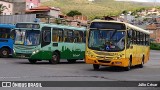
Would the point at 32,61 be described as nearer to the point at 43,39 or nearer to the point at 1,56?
the point at 43,39

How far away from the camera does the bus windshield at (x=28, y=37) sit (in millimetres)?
25922

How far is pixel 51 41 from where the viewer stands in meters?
26.8

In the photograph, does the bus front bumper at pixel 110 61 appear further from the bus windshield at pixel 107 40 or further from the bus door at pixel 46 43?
the bus door at pixel 46 43

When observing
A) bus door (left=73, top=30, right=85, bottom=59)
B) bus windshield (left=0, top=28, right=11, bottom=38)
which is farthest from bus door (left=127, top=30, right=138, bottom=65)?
bus windshield (left=0, top=28, right=11, bottom=38)

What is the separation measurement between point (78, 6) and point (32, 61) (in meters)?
153

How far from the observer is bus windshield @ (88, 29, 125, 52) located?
21.9 m

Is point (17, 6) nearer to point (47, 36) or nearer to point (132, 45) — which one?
point (47, 36)

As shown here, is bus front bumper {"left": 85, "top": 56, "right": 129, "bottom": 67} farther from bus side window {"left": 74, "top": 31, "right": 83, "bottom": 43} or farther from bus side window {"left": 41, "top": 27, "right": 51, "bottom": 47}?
bus side window {"left": 74, "top": 31, "right": 83, "bottom": 43}

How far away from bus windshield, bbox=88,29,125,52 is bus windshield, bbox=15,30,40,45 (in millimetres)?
4742

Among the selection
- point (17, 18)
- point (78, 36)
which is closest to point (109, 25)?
point (78, 36)

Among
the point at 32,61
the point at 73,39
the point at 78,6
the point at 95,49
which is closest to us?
the point at 95,49

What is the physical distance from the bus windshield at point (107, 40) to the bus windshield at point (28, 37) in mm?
4742

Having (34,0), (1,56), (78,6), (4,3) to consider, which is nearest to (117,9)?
(78,6)

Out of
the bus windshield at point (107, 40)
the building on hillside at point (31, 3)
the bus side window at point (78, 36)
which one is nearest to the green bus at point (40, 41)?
the bus side window at point (78, 36)
